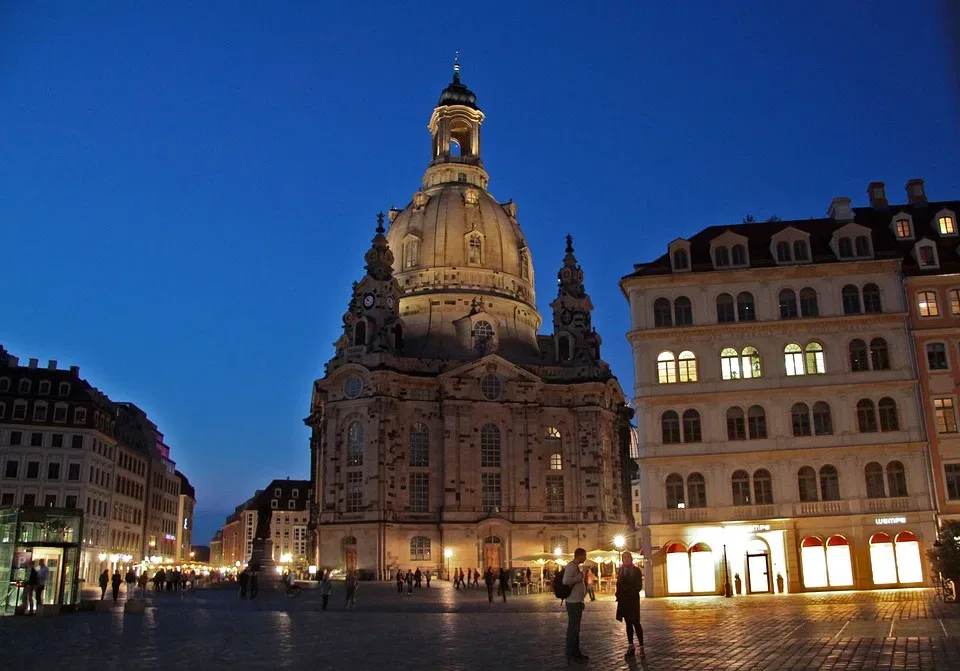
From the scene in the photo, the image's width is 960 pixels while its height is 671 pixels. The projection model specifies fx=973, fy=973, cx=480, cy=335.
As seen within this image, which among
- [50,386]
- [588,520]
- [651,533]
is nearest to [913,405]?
[651,533]

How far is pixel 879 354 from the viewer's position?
46812mm

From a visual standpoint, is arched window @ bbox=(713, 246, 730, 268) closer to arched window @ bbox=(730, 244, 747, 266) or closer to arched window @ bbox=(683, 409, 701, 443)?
arched window @ bbox=(730, 244, 747, 266)

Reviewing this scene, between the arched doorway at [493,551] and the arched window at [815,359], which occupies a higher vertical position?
the arched window at [815,359]

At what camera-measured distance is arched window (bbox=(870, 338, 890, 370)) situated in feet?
153

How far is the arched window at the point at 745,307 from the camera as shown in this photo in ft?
158

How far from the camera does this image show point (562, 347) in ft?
298

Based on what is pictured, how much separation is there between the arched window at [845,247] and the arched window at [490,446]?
40834 mm

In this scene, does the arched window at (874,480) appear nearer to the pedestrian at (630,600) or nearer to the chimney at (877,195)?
the chimney at (877,195)

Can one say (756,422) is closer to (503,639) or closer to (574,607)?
(503,639)

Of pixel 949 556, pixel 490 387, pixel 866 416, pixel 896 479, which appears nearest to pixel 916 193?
pixel 866 416

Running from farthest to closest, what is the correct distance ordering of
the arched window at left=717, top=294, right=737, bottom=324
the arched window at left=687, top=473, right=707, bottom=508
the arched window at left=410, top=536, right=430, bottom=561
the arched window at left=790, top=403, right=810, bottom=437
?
the arched window at left=410, top=536, right=430, bottom=561, the arched window at left=717, top=294, right=737, bottom=324, the arched window at left=687, top=473, right=707, bottom=508, the arched window at left=790, top=403, right=810, bottom=437

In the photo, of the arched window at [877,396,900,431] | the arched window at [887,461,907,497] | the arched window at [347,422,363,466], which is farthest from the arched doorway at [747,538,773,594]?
the arched window at [347,422,363,466]

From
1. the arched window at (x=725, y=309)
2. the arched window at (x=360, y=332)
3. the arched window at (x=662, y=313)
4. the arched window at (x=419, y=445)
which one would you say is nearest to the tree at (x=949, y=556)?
the arched window at (x=725, y=309)

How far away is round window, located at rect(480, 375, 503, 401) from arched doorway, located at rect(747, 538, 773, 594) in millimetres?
40353
